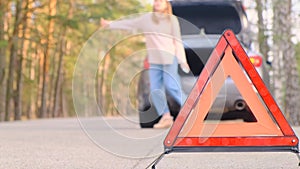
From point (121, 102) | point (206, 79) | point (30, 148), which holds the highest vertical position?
point (206, 79)

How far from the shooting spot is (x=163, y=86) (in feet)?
32.7

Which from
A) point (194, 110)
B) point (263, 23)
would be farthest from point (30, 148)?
point (263, 23)

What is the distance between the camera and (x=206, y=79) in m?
4.89

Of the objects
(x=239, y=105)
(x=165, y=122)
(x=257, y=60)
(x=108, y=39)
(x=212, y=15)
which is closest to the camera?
(x=108, y=39)

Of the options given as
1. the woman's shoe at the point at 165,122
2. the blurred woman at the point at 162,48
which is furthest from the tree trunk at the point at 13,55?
the blurred woman at the point at 162,48

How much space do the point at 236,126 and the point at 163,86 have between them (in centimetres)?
489

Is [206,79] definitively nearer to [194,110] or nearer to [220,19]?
[194,110]

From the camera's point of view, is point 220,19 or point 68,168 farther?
point 220,19

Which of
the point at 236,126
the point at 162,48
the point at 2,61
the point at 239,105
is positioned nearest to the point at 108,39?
the point at 162,48

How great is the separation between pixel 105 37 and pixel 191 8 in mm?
5466

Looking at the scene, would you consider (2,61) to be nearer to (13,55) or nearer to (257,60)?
(13,55)

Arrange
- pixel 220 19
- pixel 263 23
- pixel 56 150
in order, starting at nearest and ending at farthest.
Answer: pixel 56 150
pixel 220 19
pixel 263 23

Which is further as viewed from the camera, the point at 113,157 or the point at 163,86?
the point at 163,86

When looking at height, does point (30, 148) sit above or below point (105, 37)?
below
